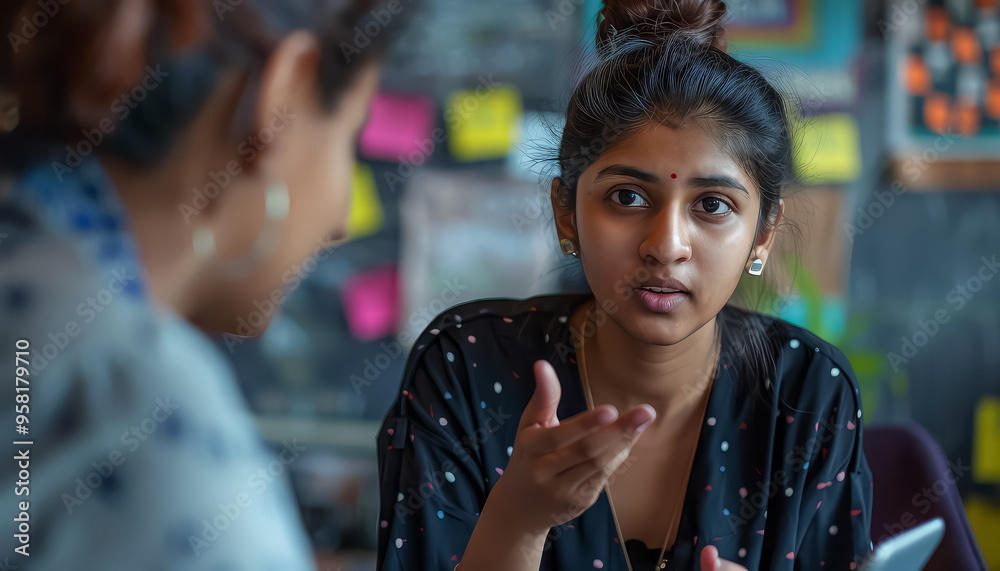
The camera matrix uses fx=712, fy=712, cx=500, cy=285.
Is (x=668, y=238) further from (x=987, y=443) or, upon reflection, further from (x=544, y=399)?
(x=987, y=443)

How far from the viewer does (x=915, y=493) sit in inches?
37.2

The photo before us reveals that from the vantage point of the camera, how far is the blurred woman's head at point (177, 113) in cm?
72

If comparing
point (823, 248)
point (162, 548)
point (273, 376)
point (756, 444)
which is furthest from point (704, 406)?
point (273, 376)

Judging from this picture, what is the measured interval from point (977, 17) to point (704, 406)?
1415 millimetres

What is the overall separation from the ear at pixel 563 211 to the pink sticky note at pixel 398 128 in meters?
1.04

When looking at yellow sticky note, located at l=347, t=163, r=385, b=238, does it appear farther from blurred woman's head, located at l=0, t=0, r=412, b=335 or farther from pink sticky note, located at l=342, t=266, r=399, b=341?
blurred woman's head, located at l=0, t=0, r=412, b=335

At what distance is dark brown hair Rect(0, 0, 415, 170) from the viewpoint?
2.31 ft

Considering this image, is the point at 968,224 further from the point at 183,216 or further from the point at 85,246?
the point at 85,246

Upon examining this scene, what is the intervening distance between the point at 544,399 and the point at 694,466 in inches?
13.7

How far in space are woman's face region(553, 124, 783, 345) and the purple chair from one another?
0.42m

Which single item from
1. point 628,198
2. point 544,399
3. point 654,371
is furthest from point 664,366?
point 544,399

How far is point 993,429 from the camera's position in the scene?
169cm

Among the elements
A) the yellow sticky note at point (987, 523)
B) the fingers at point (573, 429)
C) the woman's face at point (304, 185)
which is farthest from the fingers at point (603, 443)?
the yellow sticky note at point (987, 523)

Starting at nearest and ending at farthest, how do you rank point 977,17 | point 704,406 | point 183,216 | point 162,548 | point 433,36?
1. point 162,548
2. point 183,216
3. point 704,406
4. point 977,17
5. point 433,36
